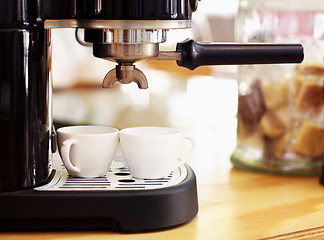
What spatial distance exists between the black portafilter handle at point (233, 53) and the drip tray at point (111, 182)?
15 cm

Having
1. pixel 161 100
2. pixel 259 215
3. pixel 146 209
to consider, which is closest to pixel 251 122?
pixel 259 215

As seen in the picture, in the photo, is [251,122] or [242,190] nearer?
[242,190]

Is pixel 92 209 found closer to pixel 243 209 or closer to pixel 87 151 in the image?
pixel 87 151

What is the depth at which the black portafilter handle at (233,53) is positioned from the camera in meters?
0.70

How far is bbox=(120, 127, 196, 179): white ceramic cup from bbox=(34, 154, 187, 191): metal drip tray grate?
11 millimetres

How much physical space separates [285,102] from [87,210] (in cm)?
48

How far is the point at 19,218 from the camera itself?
2.24 ft

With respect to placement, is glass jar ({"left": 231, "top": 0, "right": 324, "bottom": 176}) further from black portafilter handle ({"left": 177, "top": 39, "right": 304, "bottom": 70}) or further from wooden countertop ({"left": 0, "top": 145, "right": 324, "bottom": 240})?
black portafilter handle ({"left": 177, "top": 39, "right": 304, "bottom": 70})

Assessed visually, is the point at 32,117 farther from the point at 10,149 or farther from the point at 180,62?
the point at 180,62

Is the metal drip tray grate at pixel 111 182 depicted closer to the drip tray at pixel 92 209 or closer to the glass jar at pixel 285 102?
the drip tray at pixel 92 209

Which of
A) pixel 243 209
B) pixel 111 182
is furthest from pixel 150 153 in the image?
pixel 243 209

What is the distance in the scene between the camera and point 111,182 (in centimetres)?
74

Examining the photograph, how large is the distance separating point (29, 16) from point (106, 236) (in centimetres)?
28

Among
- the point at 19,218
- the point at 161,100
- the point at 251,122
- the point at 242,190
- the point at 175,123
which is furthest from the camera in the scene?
the point at 161,100
